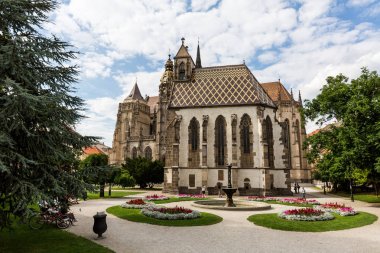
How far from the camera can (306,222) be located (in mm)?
14391

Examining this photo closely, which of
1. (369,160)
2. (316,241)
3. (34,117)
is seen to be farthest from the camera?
(369,160)

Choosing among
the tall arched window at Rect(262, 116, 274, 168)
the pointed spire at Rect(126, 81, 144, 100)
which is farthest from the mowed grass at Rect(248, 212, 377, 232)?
the pointed spire at Rect(126, 81, 144, 100)

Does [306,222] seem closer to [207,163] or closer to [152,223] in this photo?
[152,223]

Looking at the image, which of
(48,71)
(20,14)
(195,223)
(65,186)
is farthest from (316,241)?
(20,14)

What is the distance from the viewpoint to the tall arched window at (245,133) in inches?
1352

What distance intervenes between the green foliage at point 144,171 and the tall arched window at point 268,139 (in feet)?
60.6

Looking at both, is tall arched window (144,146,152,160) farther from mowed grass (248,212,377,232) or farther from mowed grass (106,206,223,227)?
mowed grass (248,212,377,232)

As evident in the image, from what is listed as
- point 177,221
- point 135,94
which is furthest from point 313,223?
point 135,94

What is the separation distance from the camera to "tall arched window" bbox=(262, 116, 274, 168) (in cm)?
3371

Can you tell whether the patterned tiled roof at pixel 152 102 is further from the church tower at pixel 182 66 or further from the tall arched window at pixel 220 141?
the tall arched window at pixel 220 141

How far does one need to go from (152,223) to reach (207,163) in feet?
68.0

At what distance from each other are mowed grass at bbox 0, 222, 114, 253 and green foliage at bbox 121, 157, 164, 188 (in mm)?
32127

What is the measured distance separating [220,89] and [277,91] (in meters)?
28.3

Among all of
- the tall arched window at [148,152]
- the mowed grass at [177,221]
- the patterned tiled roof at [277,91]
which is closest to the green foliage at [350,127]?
the mowed grass at [177,221]
